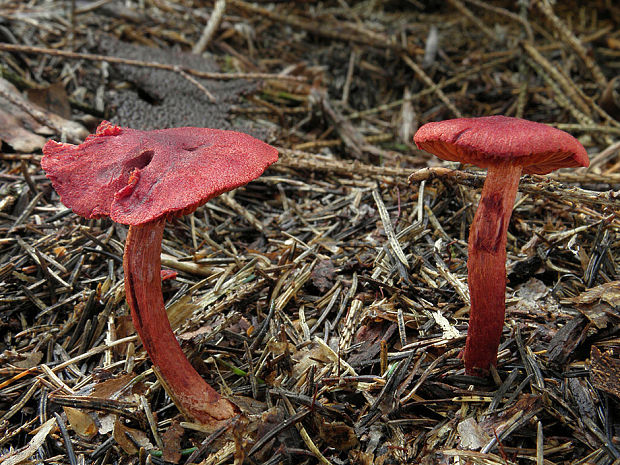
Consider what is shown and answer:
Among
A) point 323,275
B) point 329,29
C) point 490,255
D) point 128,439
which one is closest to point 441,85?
point 329,29

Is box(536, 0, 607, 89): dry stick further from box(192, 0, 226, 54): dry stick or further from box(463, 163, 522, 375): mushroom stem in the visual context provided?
box(463, 163, 522, 375): mushroom stem

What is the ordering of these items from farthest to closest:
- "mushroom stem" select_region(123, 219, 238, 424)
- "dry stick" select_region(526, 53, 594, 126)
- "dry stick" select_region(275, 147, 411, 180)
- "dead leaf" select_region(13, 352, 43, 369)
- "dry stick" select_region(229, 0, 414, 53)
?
1. "dry stick" select_region(229, 0, 414, 53)
2. "dry stick" select_region(526, 53, 594, 126)
3. "dry stick" select_region(275, 147, 411, 180)
4. "dead leaf" select_region(13, 352, 43, 369)
5. "mushroom stem" select_region(123, 219, 238, 424)

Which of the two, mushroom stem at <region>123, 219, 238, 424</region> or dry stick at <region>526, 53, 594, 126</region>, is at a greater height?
dry stick at <region>526, 53, 594, 126</region>

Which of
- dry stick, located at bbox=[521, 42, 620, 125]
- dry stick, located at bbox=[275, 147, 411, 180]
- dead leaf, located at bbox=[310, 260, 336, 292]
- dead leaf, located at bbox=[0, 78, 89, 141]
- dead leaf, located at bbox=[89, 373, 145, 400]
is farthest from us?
dry stick, located at bbox=[521, 42, 620, 125]

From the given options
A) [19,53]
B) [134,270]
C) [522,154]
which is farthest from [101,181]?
[19,53]

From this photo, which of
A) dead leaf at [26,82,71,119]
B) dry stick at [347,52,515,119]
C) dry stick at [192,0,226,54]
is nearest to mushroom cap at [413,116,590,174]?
dry stick at [347,52,515,119]

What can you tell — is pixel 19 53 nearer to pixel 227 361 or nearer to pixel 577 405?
pixel 227 361

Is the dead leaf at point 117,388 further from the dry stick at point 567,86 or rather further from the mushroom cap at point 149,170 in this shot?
the dry stick at point 567,86

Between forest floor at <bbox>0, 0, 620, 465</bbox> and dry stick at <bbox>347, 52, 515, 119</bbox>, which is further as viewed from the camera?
dry stick at <bbox>347, 52, 515, 119</bbox>
